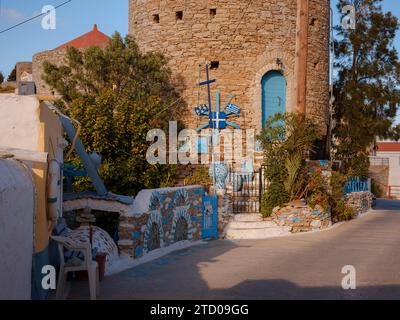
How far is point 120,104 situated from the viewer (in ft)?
49.6

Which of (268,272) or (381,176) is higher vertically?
(381,176)

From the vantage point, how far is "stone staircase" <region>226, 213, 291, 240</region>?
1391cm

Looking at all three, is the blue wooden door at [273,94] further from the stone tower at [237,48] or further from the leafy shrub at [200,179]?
the leafy shrub at [200,179]

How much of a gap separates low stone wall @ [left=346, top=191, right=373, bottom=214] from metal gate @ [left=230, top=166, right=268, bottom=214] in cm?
352

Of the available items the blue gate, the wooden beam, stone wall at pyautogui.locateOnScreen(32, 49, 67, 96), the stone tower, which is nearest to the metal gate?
the blue gate

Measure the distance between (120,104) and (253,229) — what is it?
4980 millimetres

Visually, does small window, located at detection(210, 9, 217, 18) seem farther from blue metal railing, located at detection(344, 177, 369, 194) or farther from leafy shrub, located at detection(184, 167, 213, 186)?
blue metal railing, located at detection(344, 177, 369, 194)

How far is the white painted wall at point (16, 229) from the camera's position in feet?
17.7

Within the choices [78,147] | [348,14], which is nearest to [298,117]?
[78,147]

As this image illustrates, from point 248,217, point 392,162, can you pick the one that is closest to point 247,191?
point 248,217

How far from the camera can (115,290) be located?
7.93m

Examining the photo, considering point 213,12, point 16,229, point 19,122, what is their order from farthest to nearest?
point 213,12 → point 19,122 → point 16,229

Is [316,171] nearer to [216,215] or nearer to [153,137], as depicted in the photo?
[216,215]

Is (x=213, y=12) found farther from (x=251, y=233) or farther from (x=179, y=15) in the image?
(x=251, y=233)
